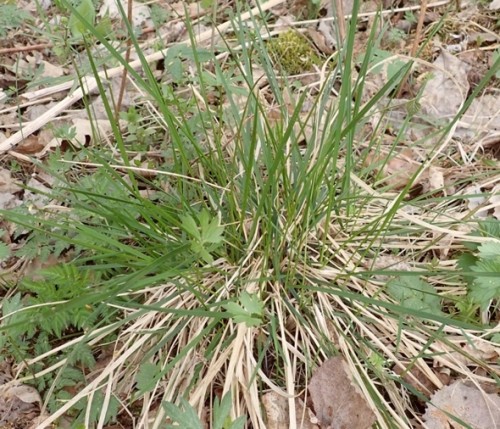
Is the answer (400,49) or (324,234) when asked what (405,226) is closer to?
(324,234)

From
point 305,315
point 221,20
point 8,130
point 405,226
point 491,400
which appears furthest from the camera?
point 221,20

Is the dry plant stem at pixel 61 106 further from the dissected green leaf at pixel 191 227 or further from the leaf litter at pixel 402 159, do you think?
the dissected green leaf at pixel 191 227

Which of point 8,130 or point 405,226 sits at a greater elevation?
point 8,130

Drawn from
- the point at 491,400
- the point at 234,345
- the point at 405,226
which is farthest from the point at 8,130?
the point at 491,400

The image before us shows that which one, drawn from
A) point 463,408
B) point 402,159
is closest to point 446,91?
point 402,159

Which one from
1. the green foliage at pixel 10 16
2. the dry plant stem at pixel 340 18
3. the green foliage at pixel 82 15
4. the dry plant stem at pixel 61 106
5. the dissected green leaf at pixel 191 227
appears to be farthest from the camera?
the green foliage at pixel 10 16

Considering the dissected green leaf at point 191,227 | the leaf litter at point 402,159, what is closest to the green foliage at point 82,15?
the leaf litter at point 402,159
